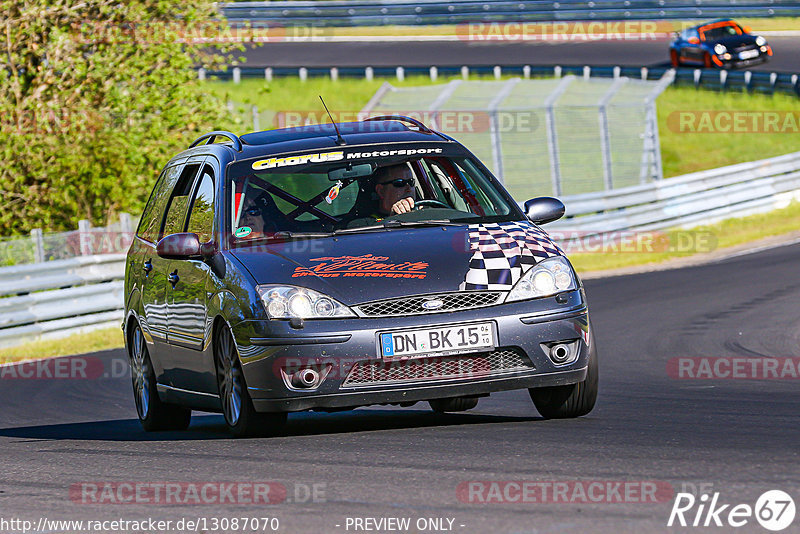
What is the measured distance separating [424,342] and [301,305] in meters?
0.63

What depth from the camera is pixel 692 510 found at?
4836 millimetres

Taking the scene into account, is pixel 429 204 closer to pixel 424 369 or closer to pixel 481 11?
pixel 424 369

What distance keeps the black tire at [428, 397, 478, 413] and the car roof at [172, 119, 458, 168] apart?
1.65 m

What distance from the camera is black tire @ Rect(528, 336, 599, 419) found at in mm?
7418

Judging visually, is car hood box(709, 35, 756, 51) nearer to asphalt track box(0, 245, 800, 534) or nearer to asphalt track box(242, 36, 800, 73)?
asphalt track box(242, 36, 800, 73)

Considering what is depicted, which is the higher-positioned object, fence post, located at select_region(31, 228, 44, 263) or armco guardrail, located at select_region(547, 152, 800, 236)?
fence post, located at select_region(31, 228, 44, 263)

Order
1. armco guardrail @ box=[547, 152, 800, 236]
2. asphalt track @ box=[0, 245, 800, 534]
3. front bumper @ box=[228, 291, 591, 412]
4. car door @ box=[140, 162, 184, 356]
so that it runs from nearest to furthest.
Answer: asphalt track @ box=[0, 245, 800, 534] → front bumper @ box=[228, 291, 591, 412] → car door @ box=[140, 162, 184, 356] → armco guardrail @ box=[547, 152, 800, 236]

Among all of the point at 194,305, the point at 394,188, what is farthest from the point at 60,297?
the point at 394,188

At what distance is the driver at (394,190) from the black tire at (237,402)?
120cm

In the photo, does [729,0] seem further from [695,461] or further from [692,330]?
[695,461]

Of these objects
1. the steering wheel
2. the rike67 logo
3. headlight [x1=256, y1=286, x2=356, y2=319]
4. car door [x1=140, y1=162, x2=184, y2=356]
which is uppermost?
the steering wheel

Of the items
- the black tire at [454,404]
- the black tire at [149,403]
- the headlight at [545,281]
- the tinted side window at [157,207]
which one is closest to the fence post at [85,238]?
the tinted side window at [157,207]

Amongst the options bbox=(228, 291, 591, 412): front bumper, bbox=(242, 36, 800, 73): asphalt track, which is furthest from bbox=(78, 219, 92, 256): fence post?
bbox=(242, 36, 800, 73): asphalt track

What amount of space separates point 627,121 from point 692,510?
21.9 m
